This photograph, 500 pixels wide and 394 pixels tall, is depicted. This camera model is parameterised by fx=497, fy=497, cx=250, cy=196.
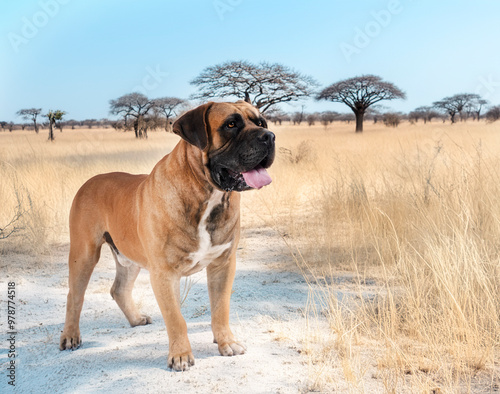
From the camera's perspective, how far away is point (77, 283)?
11.4ft

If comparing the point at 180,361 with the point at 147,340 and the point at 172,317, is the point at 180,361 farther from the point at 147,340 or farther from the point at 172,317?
the point at 147,340

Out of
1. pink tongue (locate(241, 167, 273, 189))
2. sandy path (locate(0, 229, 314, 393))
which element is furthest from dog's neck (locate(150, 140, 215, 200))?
sandy path (locate(0, 229, 314, 393))

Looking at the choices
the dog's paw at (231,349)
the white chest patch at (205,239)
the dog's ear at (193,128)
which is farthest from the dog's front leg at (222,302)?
the dog's ear at (193,128)

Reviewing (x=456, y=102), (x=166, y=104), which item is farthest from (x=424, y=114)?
(x=166, y=104)

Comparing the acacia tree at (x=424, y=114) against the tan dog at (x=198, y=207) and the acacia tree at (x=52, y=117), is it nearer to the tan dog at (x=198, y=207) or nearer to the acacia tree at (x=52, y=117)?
the acacia tree at (x=52, y=117)

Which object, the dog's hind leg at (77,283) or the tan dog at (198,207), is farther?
the dog's hind leg at (77,283)

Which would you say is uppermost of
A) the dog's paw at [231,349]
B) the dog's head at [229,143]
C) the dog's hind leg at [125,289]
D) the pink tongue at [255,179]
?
the dog's head at [229,143]

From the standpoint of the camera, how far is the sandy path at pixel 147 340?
9.21 feet

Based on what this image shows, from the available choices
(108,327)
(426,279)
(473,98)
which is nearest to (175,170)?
(108,327)

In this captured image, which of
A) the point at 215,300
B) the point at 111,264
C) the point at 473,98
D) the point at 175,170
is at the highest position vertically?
the point at 473,98

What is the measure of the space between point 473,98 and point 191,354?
5322 centimetres

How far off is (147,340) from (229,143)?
1.59 metres

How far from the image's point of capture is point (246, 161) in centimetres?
271

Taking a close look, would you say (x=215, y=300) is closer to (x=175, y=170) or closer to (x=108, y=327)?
(x=175, y=170)
